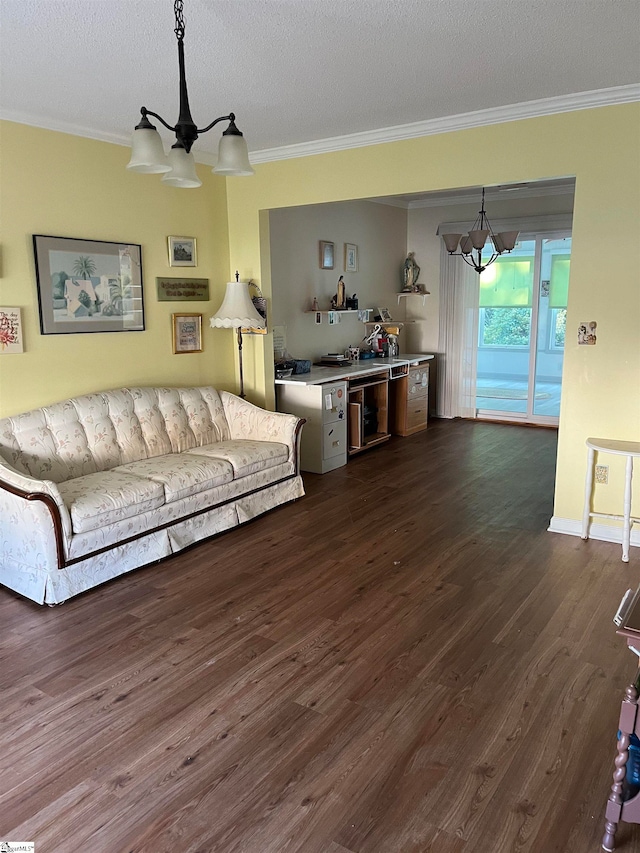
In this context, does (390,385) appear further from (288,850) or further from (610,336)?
(288,850)

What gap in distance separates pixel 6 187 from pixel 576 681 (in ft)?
13.2

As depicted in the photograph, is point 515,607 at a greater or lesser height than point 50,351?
lesser

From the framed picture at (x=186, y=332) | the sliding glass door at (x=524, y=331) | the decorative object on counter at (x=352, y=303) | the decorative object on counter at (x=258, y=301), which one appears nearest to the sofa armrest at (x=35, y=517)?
the framed picture at (x=186, y=332)

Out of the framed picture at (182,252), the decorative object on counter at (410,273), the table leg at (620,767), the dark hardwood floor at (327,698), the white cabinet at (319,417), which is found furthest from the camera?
the decorative object on counter at (410,273)

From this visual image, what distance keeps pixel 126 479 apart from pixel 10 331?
1161mm

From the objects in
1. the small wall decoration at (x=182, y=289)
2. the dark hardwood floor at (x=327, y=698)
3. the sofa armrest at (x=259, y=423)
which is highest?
the small wall decoration at (x=182, y=289)

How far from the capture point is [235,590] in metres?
3.31

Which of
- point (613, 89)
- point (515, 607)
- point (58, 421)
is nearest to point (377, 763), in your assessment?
point (515, 607)

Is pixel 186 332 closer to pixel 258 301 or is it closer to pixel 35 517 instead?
pixel 258 301

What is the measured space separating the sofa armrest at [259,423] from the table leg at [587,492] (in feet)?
6.64

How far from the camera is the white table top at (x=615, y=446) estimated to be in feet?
11.6

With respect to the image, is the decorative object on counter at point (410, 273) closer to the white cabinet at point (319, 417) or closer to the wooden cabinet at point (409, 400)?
the wooden cabinet at point (409, 400)

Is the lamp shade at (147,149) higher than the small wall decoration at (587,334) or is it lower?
higher

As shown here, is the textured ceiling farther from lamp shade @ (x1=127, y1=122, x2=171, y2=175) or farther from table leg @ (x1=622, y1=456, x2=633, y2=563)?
table leg @ (x1=622, y1=456, x2=633, y2=563)
